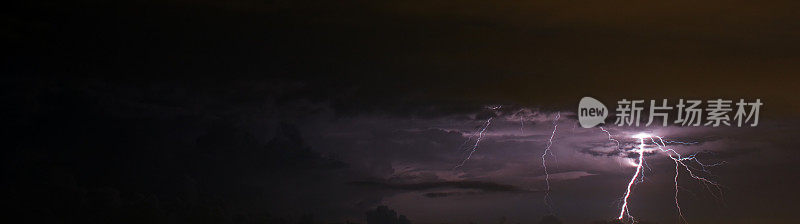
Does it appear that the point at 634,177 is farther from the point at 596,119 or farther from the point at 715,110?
the point at 715,110

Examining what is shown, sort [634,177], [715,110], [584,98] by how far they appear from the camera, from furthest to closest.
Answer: [634,177] → [584,98] → [715,110]

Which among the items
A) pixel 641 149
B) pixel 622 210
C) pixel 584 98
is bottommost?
pixel 622 210

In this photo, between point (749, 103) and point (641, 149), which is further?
point (641, 149)

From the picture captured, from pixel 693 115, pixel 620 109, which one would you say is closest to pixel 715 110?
pixel 693 115

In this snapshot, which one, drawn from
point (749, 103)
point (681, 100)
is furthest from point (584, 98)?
point (749, 103)

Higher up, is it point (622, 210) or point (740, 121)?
point (740, 121)

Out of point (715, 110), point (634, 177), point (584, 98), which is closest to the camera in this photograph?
point (715, 110)

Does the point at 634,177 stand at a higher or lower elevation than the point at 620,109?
lower

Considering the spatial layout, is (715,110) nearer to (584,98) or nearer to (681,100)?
(681,100)

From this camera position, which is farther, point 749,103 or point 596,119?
point 596,119
